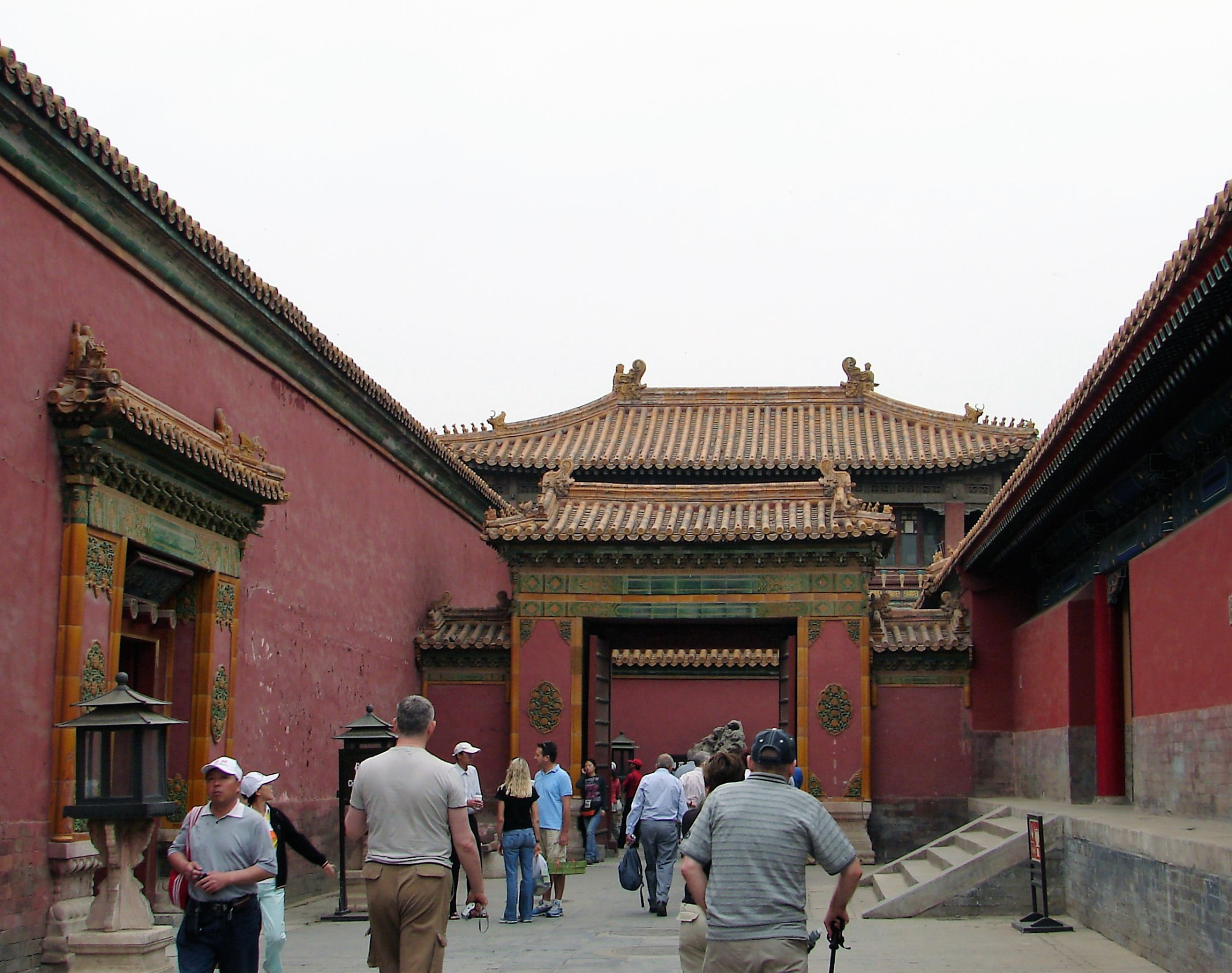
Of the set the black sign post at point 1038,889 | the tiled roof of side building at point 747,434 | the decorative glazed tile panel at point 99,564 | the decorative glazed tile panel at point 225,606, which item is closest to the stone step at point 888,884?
the black sign post at point 1038,889

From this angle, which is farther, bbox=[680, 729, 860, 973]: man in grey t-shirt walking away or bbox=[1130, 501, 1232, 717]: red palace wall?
bbox=[1130, 501, 1232, 717]: red palace wall

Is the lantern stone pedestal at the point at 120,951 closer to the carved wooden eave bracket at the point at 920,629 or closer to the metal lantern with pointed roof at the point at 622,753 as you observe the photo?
the carved wooden eave bracket at the point at 920,629

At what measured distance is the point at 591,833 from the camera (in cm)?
2033

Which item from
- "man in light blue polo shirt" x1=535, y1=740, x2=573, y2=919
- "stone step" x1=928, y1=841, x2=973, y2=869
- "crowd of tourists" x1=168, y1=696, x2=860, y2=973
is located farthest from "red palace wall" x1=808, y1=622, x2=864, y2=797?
"crowd of tourists" x1=168, y1=696, x2=860, y2=973

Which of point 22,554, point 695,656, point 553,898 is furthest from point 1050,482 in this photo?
point 695,656

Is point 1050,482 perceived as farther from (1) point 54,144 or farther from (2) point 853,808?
(1) point 54,144

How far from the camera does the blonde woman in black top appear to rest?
13906 millimetres

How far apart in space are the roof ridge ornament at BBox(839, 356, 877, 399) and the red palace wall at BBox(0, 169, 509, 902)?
10589mm

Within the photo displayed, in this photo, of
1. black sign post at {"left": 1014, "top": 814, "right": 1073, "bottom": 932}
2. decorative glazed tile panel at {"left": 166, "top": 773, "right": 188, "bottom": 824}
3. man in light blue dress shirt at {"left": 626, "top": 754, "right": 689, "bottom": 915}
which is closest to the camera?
black sign post at {"left": 1014, "top": 814, "right": 1073, "bottom": 932}

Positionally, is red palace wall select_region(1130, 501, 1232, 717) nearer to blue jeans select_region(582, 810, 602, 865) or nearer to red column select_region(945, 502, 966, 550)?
blue jeans select_region(582, 810, 602, 865)

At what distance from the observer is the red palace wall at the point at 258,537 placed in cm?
1055

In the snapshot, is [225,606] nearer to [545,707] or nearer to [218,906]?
[218,906]

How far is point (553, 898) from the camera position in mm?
15094

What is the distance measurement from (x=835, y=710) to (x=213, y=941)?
44.5ft
